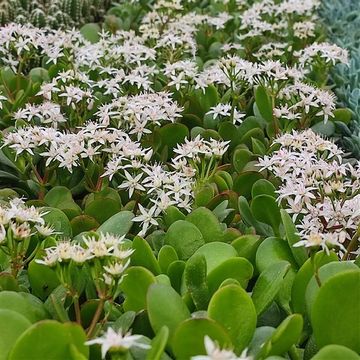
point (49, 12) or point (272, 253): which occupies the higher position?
point (272, 253)

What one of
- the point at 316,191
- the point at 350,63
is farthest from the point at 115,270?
the point at 350,63

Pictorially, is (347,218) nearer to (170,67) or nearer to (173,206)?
(173,206)

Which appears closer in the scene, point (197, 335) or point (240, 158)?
point (197, 335)

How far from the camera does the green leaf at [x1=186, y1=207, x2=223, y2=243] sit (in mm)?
1551

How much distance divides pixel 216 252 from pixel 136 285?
209mm

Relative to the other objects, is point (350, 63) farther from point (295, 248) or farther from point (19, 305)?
point (19, 305)

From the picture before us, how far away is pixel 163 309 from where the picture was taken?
1197mm

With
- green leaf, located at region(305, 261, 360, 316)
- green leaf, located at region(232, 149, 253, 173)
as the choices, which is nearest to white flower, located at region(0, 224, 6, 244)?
green leaf, located at region(305, 261, 360, 316)

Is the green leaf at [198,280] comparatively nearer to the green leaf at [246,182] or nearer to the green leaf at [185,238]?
the green leaf at [185,238]

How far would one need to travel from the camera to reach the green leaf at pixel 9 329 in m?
1.14

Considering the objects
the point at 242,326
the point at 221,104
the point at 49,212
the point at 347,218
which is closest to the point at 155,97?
the point at 221,104

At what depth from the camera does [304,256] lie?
4.82 feet

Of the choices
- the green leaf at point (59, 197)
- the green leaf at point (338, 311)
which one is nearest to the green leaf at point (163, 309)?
the green leaf at point (338, 311)

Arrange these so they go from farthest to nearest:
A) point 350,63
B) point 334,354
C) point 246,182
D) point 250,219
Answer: point 350,63
point 246,182
point 250,219
point 334,354
